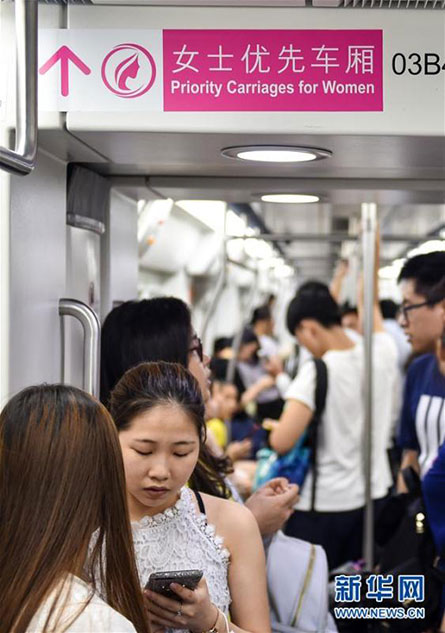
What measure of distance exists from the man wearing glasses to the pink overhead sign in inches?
37.3

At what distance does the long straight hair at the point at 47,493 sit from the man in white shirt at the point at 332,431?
3.17 m

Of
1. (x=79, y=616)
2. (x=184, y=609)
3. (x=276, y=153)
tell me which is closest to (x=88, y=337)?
(x=276, y=153)

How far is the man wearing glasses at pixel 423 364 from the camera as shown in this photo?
2.86 m

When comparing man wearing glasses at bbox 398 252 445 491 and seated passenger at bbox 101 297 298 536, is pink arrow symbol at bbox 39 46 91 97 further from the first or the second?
man wearing glasses at bbox 398 252 445 491

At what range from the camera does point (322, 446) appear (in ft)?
15.9

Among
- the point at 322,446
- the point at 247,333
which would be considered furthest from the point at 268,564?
the point at 247,333

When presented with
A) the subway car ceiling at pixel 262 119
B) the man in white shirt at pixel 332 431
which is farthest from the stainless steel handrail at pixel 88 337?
the man in white shirt at pixel 332 431

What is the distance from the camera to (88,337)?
7.77ft

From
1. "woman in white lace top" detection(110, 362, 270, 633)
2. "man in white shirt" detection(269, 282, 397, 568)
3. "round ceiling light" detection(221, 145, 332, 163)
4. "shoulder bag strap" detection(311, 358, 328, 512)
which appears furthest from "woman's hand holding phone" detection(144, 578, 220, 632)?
"shoulder bag strap" detection(311, 358, 328, 512)

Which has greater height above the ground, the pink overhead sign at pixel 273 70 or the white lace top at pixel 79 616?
the pink overhead sign at pixel 273 70

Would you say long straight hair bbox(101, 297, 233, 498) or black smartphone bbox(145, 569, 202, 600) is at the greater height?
long straight hair bbox(101, 297, 233, 498)

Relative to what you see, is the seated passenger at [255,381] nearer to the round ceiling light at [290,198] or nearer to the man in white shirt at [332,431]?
the man in white shirt at [332,431]

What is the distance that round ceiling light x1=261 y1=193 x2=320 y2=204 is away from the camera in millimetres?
2883

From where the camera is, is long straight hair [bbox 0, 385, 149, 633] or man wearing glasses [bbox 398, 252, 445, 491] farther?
man wearing glasses [bbox 398, 252, 445, 491]
